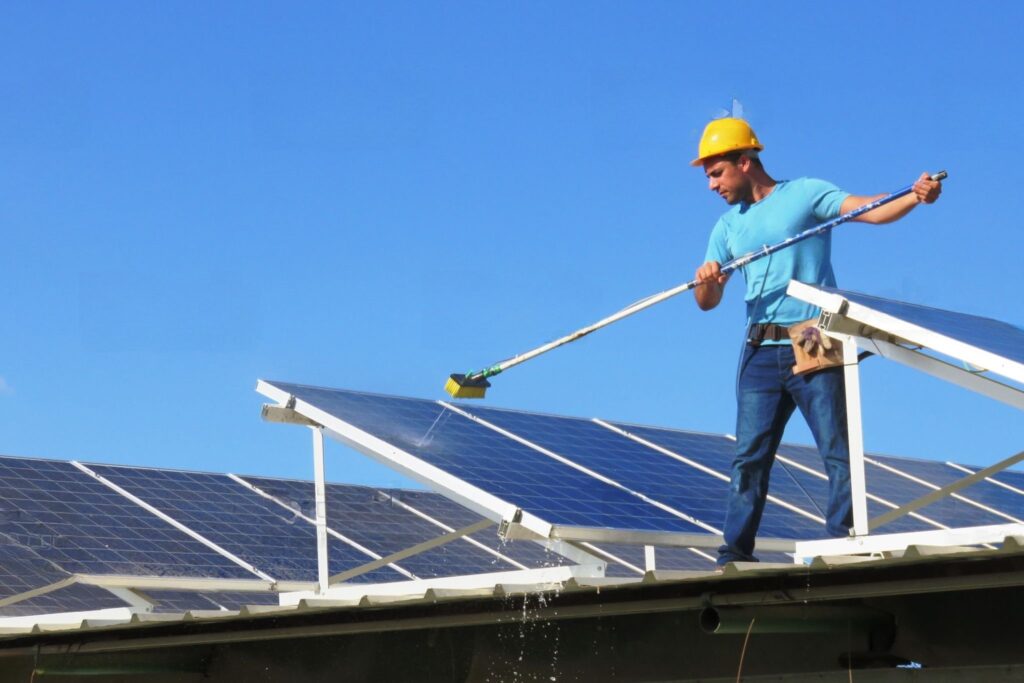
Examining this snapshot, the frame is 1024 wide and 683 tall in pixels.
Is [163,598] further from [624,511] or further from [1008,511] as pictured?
[1008,511]

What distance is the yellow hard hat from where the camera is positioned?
9.01 meters

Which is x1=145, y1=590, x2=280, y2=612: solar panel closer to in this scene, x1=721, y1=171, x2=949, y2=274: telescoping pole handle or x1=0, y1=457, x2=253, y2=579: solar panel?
x1=0, y1=457, x2=253, y2=579: solar panel

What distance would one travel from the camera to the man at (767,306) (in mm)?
8469

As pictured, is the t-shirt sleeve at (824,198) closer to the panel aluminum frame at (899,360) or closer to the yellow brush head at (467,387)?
the panel aluminum frame at (899,360)

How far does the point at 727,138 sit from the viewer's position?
9.03 m

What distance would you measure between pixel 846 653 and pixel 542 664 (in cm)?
195

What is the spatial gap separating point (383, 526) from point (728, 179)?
6.52 metres

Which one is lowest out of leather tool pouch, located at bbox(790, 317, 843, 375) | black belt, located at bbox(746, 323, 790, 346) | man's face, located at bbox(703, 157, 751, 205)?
leather tool pouch, located at bbox(790, 317, 843, 375)

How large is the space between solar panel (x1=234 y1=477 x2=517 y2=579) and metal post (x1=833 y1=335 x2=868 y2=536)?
6191mm

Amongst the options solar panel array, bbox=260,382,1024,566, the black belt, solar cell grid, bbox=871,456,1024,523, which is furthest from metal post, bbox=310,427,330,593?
solar cell grid, bbox=871,456,1024,523

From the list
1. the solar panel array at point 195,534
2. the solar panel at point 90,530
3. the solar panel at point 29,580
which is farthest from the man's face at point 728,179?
the solar panel at point 29,580

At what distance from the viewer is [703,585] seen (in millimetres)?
7625

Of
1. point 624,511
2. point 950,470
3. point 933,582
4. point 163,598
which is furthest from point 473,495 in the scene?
point 950,470

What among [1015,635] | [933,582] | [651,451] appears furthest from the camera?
[651,451]
